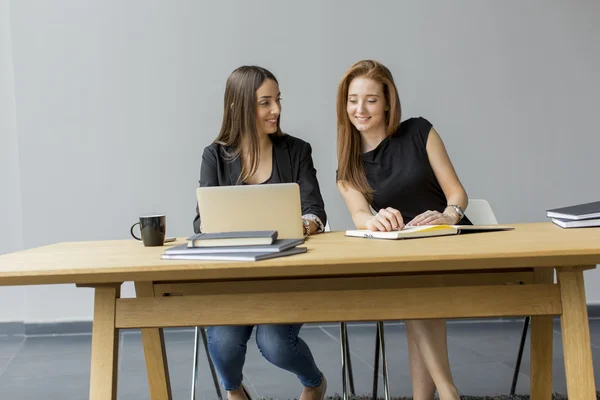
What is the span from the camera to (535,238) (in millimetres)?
Answer: 1748

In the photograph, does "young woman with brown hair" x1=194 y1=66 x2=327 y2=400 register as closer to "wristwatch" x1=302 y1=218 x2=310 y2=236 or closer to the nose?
"wristwatch" x1=302 y1=218 x2=310 y2=236

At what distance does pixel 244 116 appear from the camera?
2613mm

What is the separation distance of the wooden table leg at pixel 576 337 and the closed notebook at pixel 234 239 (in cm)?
72

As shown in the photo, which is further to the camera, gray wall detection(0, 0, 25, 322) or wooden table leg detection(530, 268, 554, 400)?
gray wall detection(0, 0, 25, 322)

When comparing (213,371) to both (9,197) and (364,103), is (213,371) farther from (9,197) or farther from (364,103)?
(9,197)

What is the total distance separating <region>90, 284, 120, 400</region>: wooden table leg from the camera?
5.58ft

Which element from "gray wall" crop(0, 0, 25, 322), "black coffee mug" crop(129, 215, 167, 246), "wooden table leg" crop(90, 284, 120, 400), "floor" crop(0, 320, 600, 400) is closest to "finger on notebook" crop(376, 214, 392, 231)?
"black coffee mug" crop(129, 215, 167, 246)

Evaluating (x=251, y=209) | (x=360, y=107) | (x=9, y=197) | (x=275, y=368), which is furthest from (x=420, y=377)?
(x=9, y=197)

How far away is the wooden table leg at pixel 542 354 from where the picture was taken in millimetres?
2248

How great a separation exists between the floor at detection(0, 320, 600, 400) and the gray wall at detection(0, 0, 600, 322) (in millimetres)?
572

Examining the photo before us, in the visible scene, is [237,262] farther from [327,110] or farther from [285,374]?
[327,110]

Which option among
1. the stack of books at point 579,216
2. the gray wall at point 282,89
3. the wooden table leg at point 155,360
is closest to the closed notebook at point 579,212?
the stack of books at point 579,216

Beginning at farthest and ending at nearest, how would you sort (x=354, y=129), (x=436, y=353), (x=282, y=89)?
(x=282, y=89) → (x=354, y=129) → (x=436, y=353)

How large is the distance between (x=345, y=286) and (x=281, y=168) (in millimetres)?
834
